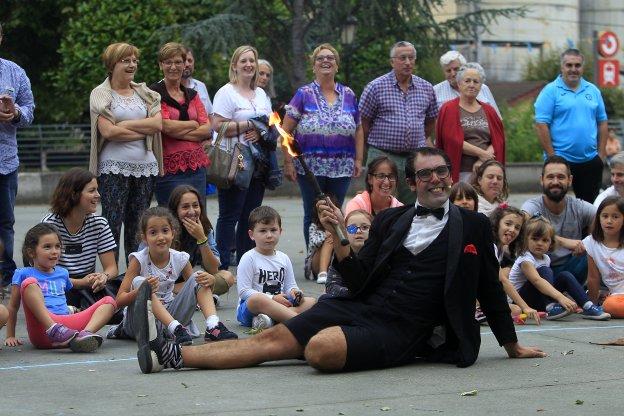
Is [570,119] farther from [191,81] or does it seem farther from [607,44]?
[607,44]

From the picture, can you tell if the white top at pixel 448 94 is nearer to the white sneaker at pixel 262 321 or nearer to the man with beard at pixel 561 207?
the man with beard at pixel 561 207

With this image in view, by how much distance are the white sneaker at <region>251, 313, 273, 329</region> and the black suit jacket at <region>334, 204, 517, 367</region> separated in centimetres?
141

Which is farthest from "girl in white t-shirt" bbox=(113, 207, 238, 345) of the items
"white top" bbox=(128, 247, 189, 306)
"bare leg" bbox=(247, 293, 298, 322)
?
"bare leg" bbox=(247, 293, 298, 322)

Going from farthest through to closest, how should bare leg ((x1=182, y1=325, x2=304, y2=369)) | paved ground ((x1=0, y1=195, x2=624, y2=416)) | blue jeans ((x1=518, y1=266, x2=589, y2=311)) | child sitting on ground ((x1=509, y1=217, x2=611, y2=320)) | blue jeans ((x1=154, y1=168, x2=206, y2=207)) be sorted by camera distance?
blue jeans ((x1=154, y1=168, x2=206, y2=207)) → blue jeans ((x1=518, y1=266, x2=589, y2=311)) → child sitting on ground ((x1=509, y1=217, x2=611, y2=320)) → bare leg ((x1=182, y1=325, x2=304, y2=369)) → paved ground ((x1=0, y1=195, x2=624, y2=416))

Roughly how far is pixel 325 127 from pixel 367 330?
15.4ft

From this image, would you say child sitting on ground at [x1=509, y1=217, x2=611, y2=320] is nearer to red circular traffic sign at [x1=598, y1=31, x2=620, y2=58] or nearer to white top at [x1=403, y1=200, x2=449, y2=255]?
white top at [x1=403, y1=200, x2=449, y2=255]

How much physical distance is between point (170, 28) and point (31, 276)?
52.1 feet

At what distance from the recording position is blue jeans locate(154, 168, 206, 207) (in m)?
11.4

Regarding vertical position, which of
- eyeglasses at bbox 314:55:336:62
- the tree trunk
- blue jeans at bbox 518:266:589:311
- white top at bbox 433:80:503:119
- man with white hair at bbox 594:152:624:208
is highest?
the tree trunk

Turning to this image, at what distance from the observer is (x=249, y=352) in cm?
763

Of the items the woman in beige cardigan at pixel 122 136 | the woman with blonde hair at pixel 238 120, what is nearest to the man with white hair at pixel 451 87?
the woman with blonde hair at pixel 238 120

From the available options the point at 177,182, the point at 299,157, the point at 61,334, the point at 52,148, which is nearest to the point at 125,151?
the point at 177,182

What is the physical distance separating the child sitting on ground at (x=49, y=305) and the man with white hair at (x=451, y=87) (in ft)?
16.8

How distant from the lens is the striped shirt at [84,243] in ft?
31.7
